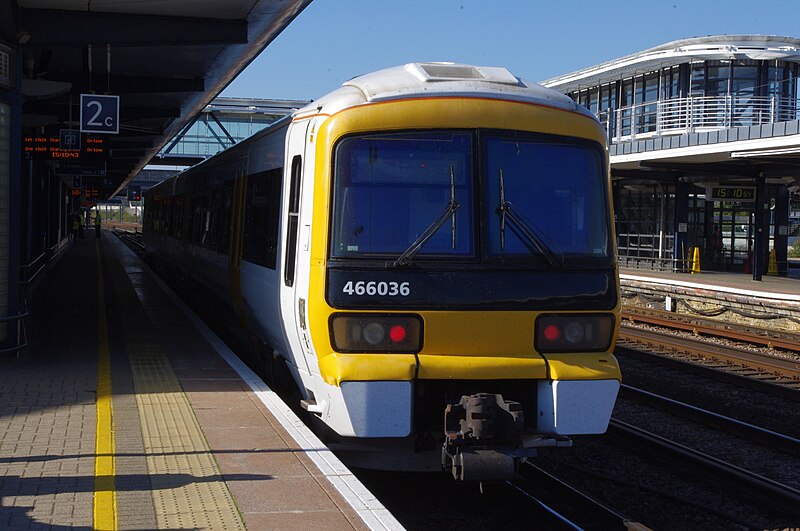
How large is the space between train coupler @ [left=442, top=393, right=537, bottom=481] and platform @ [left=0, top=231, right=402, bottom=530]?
69 centimetres

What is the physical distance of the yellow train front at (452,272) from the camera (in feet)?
19.9

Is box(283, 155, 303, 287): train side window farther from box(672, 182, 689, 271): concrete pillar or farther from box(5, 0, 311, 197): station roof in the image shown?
box(672, 182, 689, 271): concrete pillar

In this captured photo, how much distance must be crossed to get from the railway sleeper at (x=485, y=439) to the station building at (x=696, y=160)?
20776 mm

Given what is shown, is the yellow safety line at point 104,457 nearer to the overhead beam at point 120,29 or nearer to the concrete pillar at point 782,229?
the overhead beam at point 120,29

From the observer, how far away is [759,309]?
18766mm

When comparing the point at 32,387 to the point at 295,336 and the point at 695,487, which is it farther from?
the point at 695,487

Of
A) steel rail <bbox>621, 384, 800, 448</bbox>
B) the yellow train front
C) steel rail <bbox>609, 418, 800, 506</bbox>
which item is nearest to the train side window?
the yellow train front

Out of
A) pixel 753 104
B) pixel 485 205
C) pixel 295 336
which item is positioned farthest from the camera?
pixel 753 104

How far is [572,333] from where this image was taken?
21.1ft

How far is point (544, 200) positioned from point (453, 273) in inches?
33.7

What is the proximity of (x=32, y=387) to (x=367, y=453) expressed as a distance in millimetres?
3899

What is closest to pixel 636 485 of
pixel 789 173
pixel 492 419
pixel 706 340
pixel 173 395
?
pixel 492 419

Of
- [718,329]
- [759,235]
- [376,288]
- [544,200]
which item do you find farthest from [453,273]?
[759,235]

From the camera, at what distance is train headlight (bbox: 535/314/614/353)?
639cm
